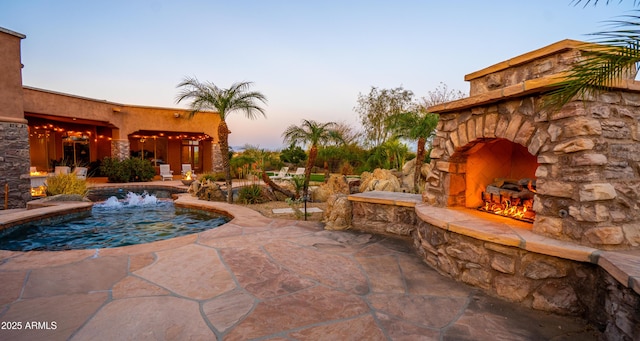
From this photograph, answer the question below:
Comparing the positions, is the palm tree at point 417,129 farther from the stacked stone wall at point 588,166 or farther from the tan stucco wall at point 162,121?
the tan stucco wall at point 162,121

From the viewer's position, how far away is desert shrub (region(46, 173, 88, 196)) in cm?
846

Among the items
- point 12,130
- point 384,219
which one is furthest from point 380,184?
point 12,130

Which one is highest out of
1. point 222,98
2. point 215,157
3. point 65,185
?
point 222,98

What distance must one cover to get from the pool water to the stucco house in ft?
11.5

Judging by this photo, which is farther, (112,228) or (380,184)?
(380,184)

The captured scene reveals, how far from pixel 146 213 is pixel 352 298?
7088mm

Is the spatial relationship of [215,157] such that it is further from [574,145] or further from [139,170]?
[574,145]

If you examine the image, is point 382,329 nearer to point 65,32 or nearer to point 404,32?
point 404,32

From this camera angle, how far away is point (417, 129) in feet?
28.1

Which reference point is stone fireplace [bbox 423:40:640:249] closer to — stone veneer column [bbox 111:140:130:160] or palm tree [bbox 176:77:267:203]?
palm tree [bbox 176:77:267:203]

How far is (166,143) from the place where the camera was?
1905 cm

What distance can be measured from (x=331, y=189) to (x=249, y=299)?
723cm

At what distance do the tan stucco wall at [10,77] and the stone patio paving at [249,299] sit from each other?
7.95 m

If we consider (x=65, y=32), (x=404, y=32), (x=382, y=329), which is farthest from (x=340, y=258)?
(x=65, y=32)
